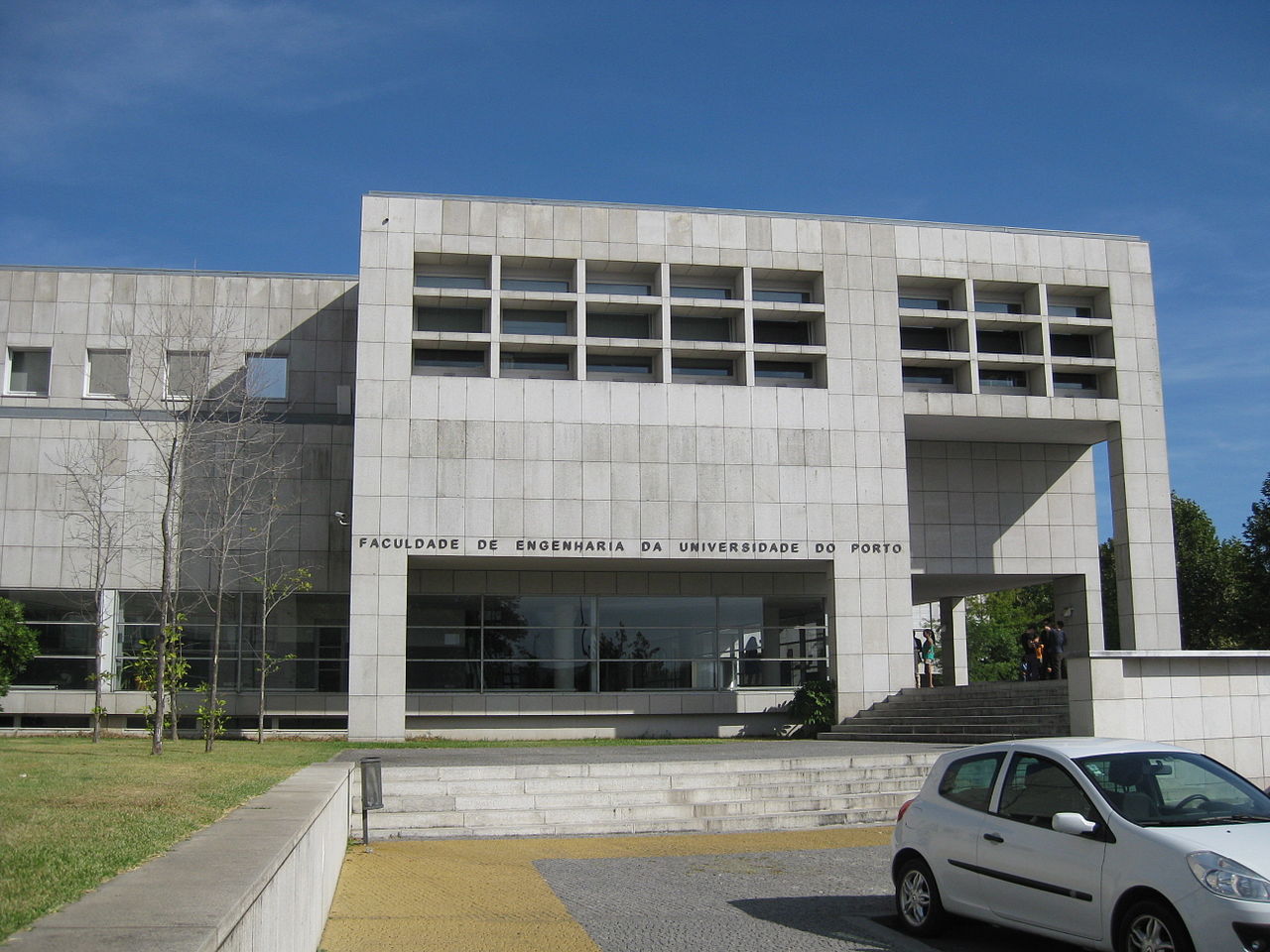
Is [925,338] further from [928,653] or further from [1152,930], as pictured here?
[1152,930]

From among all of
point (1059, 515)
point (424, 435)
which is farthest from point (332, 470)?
point (1059, 515)

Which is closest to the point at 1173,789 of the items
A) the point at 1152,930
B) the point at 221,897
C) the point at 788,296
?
the point at 1152,930

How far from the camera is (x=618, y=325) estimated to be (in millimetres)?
33438

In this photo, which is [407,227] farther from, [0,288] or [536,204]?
[0,288]

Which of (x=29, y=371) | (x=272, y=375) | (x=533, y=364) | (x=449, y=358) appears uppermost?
(x=29, y=371)

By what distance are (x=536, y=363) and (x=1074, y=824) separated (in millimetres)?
25743

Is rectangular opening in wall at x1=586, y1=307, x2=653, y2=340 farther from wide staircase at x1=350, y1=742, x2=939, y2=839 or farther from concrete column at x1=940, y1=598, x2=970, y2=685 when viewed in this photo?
concrete column at x1=940, y1=598, x2=970, y2=685

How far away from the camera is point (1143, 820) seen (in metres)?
8.51

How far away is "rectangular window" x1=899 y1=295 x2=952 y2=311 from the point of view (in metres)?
34.8

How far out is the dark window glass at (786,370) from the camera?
33438mm

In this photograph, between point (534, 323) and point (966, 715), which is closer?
point (966, 715)

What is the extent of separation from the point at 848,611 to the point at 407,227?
1515 centimetres

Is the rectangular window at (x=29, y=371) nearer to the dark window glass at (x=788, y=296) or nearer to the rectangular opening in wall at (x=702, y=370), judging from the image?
the rectangular opening in wall at (x=702, y=370)

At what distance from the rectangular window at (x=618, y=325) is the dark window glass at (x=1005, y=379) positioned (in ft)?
32.3
